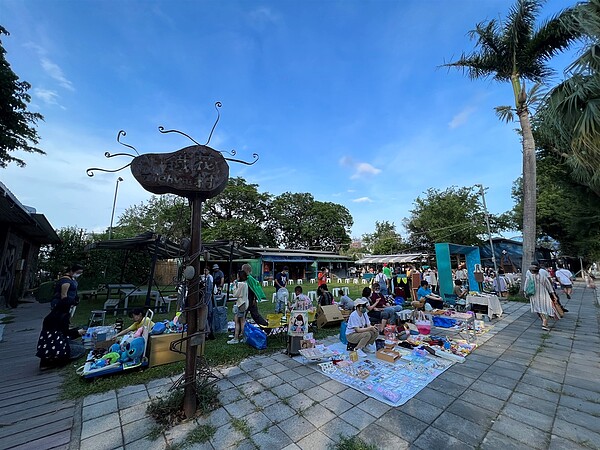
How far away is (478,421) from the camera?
8.66 feet

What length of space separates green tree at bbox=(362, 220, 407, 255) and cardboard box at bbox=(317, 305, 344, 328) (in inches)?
1075

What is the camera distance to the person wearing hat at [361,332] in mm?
A: 4703

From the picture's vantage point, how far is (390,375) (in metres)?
3.72

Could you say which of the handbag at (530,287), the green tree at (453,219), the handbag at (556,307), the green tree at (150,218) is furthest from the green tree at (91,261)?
the green tree at (453,219)

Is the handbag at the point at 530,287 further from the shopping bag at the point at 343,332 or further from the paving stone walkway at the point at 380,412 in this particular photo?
the shopping bag at the point at 343,332

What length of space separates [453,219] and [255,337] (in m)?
25.8

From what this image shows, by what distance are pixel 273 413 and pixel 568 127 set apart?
791 cm

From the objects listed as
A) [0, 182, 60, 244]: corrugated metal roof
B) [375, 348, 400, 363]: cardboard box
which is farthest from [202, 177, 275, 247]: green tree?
[375, 348, 400, 363]: cardboard box

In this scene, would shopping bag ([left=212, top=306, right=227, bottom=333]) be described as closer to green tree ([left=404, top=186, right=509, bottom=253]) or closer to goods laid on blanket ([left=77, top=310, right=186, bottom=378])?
goods laid on blanket ([left=77, top=310, right=186, bottom=378])

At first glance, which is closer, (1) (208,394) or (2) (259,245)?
(1) (208,394)

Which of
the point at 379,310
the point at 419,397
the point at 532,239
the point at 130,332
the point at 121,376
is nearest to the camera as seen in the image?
the point at 419,397

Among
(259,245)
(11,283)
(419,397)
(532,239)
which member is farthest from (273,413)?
(259,245)

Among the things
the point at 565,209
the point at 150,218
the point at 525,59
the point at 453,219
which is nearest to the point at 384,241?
the point at 453,219

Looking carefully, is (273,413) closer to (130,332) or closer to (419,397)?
(419,397)
